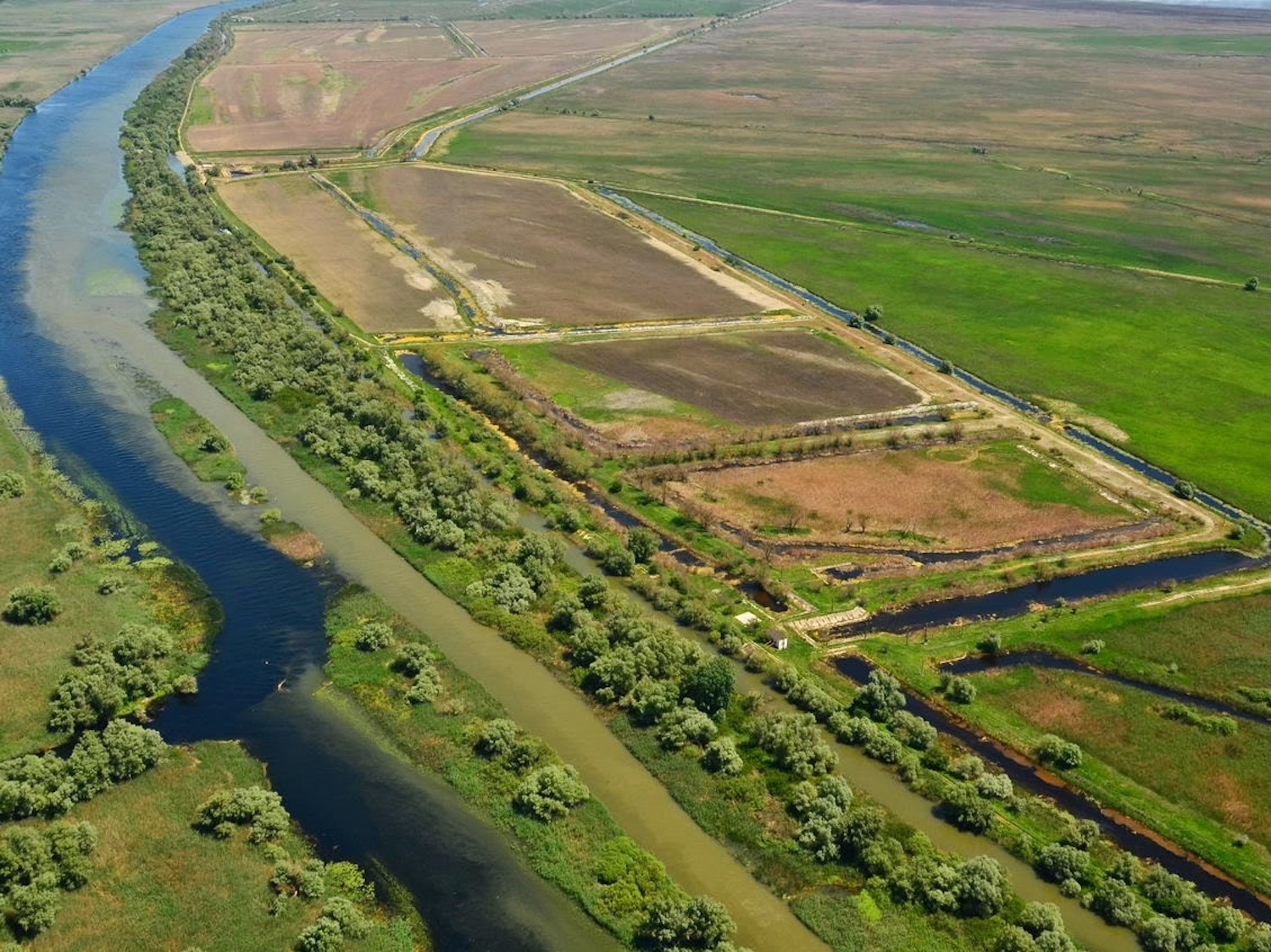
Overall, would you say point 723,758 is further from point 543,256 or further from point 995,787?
point 543,256

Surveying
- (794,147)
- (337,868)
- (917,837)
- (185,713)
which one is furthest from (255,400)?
(794,147)

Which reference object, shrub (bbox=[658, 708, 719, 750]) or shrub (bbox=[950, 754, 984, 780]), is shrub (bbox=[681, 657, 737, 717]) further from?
shrub (bbox=[950, 754, 984, 780])

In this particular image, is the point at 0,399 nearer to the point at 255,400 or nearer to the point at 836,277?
the point at 255,400

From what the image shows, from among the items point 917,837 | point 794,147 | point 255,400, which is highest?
point 794,147

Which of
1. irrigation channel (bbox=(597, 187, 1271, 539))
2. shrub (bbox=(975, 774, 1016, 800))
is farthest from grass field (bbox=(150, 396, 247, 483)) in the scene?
irrigation channel (bbox=(597, 187, 1271, 539))

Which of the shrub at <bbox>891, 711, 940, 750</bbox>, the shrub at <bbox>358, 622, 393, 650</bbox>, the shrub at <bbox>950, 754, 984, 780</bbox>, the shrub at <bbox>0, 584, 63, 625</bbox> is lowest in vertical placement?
the shrub at <bbox>950, 754, 984, 780</bbox>
